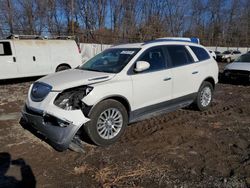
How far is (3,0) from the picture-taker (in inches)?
1027

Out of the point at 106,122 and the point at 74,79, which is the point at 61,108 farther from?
the point at 106,122

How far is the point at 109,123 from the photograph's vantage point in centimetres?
452

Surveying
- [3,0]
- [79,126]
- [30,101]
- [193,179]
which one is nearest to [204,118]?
[193,179]

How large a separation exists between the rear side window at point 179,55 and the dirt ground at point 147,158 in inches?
51.6

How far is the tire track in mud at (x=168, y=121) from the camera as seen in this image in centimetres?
512

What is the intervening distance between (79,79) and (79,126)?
86 centimetres

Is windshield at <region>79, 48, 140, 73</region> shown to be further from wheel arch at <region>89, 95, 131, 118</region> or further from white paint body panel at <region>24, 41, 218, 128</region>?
wheel arch at <region>89, 95, 131, 118</region>

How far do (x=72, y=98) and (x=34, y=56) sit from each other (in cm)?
780

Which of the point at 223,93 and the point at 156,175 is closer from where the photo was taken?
the point at 156,175

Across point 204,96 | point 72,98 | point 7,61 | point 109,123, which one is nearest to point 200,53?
point 204,96

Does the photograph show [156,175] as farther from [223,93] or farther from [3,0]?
[3,0]

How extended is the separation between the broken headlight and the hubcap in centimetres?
46

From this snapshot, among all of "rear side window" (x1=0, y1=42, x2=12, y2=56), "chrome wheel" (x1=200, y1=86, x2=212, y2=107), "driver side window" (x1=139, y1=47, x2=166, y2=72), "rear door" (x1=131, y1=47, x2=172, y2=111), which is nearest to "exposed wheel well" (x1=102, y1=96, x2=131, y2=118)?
"rear door" (x1=131, y1=47, x2=172, y2=111)

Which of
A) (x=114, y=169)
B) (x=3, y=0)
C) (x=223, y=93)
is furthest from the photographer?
(x=3, y=0)
